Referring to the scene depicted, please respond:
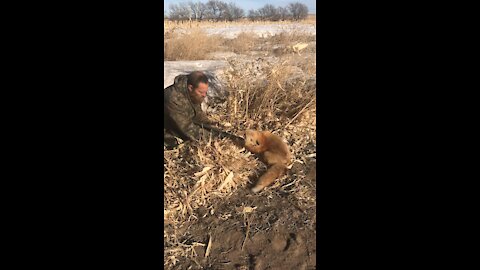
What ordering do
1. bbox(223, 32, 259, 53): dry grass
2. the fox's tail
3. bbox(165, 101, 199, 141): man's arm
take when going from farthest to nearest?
bbox(223, 32, 259, 53): dry grass → bbox(165, 101, 199, 141): man's arm → the fox's tail

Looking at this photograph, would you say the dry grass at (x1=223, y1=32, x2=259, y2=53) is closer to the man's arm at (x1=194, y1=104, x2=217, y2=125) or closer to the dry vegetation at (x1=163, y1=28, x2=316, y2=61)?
the dry vegetation at (x1=163, y1=28, x2=316, y2=61)

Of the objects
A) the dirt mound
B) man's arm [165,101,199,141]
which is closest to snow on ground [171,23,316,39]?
man's arm [165,101,199,141]

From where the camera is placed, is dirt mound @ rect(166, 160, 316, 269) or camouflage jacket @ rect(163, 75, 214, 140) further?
camouflage jacket @ rect(163, 75, 214, 140)

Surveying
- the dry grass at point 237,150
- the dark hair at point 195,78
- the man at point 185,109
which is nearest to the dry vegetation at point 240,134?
the dry grass at point 237,150

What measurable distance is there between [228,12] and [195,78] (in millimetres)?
600

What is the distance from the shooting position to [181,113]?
3152mm

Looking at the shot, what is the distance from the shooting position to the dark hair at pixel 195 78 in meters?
3.23

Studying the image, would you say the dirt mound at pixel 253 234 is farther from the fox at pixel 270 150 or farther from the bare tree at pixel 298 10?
the bare tree at pixel 298 10

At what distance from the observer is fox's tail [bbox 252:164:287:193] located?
2.83m

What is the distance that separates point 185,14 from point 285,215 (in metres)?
1.83

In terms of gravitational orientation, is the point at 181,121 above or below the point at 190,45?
below

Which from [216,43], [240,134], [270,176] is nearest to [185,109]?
[240,134]

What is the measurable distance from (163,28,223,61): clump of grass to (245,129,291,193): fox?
99 centimetres

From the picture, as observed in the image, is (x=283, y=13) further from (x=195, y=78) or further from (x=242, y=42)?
(x=195, y=78)
